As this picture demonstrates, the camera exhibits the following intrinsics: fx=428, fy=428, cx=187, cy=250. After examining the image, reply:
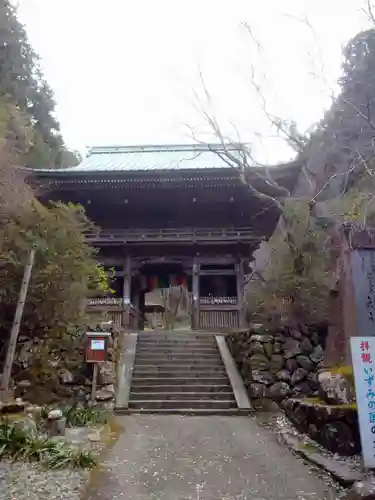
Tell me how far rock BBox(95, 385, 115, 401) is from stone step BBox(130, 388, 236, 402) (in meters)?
0.39

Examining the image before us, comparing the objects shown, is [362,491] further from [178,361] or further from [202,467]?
[178,361]

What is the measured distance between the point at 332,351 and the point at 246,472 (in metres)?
3.41

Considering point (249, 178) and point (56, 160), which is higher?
point (56, 160)

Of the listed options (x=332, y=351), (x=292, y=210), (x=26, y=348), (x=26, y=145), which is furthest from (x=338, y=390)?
Result: (x=26, y=145)

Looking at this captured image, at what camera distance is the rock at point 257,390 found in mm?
8375

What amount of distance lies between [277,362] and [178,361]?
7.73ft

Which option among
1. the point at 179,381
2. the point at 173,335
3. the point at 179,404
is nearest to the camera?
the point at 179,404

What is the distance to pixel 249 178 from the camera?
14.8m

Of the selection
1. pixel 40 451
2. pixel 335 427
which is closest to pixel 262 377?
pixel 335 427

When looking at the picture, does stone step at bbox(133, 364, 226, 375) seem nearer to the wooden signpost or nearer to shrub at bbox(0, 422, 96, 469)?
the wooden signpost

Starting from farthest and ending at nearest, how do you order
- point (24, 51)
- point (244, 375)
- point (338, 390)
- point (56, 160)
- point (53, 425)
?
point (56, 160)
point (24, 51)
point (244, 375)
point (53, 425)
point (338, 390)

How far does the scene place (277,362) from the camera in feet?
29.1

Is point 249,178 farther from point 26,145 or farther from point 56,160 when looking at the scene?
point 56,160

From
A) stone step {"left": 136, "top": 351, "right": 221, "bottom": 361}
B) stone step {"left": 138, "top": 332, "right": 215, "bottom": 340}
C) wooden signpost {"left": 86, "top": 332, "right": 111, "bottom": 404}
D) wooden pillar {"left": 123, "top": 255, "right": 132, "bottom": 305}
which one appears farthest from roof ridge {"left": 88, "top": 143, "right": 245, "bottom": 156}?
wooden signpost {"left": 86, "top": 332, "right": 111, "bottom": 404}
